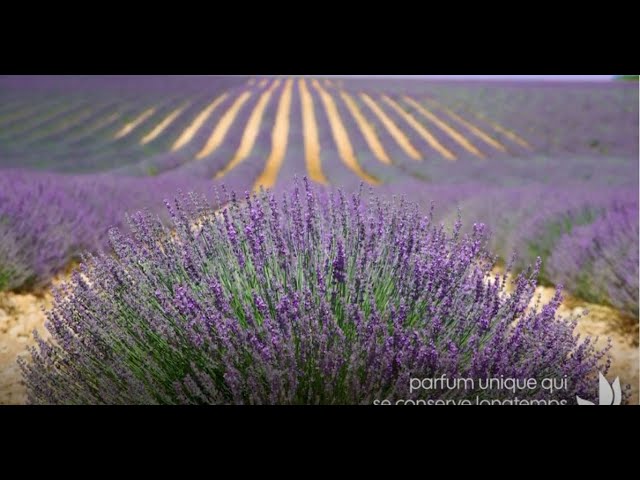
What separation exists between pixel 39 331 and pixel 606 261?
2762mm

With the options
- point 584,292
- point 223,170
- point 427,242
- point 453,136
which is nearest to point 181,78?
point 223,170

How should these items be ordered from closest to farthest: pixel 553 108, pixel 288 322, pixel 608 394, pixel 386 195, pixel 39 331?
pixel 288 322
pixel 608 394
pixel 39 331
pixel 386 195
pixel 553 108

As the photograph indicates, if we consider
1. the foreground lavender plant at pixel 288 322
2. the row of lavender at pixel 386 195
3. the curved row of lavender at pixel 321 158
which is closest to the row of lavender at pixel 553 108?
the curved row of lavender at pixel 321 158

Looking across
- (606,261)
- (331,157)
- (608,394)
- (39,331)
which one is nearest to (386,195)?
(331,157)

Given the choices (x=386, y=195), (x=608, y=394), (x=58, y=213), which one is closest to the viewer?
(x=608, y=394)

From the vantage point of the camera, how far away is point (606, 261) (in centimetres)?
253

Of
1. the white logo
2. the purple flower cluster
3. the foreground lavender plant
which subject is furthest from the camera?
the purple flower cluster

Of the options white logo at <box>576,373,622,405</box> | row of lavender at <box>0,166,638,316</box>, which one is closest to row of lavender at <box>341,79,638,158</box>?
row of lavender at <box>0,166,638,316</box>

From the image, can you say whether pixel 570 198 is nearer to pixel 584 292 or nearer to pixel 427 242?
pixel 584 292

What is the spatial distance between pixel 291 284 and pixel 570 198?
231 cm

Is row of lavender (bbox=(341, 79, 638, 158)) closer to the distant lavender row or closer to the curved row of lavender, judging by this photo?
the curved row of lavender

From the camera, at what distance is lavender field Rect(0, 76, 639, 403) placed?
85.6 inches

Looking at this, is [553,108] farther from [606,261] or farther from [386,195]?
[386,195]

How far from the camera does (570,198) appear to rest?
303 centimetres
